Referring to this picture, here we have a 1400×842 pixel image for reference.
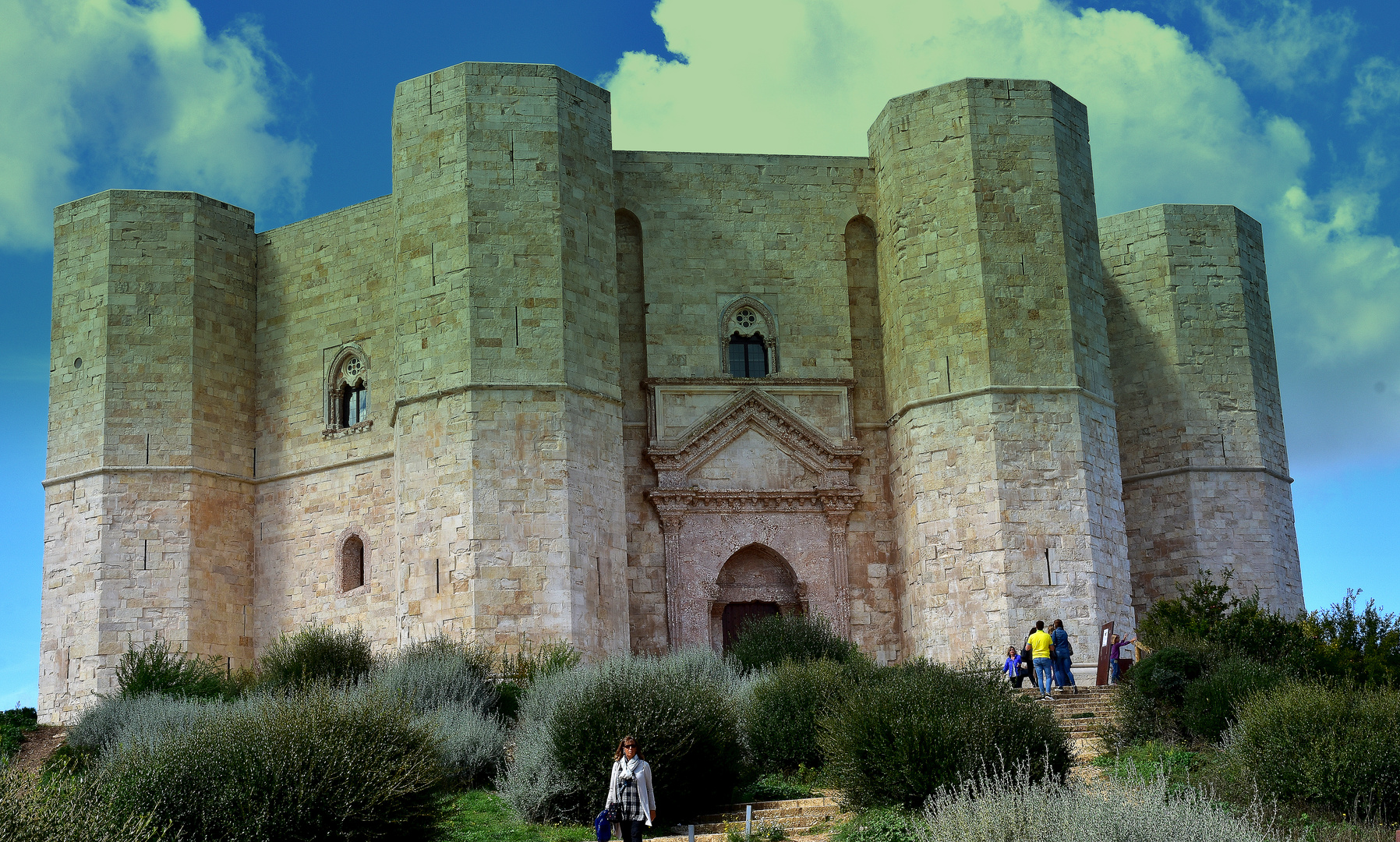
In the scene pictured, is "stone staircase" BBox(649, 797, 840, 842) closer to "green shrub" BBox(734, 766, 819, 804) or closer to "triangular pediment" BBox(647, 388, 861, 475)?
"green shrub" BBox(734, 766, 819, 804)

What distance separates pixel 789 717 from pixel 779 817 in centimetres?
269

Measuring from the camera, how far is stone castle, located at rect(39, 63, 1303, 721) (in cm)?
2264

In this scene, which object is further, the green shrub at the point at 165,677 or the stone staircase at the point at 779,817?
the green shrub at the point at 165,677

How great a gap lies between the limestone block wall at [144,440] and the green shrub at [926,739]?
14.4 metres

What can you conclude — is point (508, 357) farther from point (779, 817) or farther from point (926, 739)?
point (926, 739)

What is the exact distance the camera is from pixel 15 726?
2323 cm

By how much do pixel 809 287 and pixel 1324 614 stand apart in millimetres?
9811

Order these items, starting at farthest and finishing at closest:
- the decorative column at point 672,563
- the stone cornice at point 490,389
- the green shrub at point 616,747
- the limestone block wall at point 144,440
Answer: the limestone block wall at point 144,440
the decorative column at point 672,563
the stone cornice at point 490,389
the green shrub at point 616,747

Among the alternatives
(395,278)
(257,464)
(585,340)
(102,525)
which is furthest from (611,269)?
(102,525)

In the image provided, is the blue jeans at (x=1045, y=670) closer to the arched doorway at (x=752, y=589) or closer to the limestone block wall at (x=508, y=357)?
the arched doorway at (x=752, y=589)

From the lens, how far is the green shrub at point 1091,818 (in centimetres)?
958

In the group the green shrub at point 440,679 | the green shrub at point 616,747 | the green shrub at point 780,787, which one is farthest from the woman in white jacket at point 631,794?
the green shrub at point 440,679

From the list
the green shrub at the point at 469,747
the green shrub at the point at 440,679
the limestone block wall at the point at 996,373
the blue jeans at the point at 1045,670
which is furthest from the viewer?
the limestone block wall at the point at 996,373

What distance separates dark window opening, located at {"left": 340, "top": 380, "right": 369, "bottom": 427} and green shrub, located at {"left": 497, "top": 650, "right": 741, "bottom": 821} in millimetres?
11931
